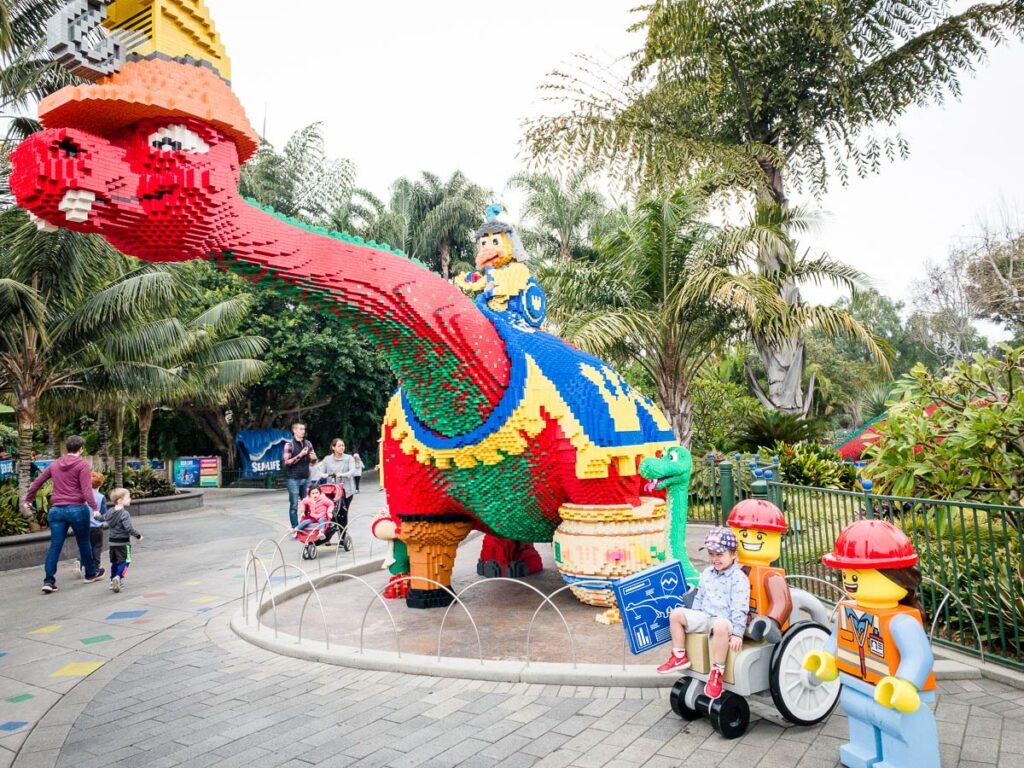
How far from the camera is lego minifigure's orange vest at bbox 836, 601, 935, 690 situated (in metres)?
2.85

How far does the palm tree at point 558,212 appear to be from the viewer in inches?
1017

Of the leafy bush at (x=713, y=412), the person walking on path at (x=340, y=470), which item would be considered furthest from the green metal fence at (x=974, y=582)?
the leafy bush at (x=713, y=412)

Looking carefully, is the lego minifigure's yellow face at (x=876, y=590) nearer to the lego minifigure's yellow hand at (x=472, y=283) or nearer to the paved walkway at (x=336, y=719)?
the paved walkway at (x=336, y=719)

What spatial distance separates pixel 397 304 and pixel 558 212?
22.4 metres

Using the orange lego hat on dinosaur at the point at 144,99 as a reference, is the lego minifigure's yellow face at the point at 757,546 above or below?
below

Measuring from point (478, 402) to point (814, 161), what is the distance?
12.3 metres

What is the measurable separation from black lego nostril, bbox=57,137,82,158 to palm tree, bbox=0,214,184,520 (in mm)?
7777

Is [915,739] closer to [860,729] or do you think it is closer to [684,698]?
[860,729]

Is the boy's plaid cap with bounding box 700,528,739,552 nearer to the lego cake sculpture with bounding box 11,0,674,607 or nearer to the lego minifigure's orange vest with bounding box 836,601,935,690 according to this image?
the lego minifigure's orange vest with bounding box 836,601,935,690

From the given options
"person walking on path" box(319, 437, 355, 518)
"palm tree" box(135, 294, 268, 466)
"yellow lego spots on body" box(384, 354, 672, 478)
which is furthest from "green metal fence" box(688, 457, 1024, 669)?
"palm tree" box(135, 294, 268, 466)

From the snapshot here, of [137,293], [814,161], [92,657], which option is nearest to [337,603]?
[92,657]

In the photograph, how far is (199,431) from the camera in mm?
26328

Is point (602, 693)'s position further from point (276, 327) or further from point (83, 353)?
point (276, 327)

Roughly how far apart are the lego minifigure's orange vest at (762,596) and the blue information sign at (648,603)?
406mm
